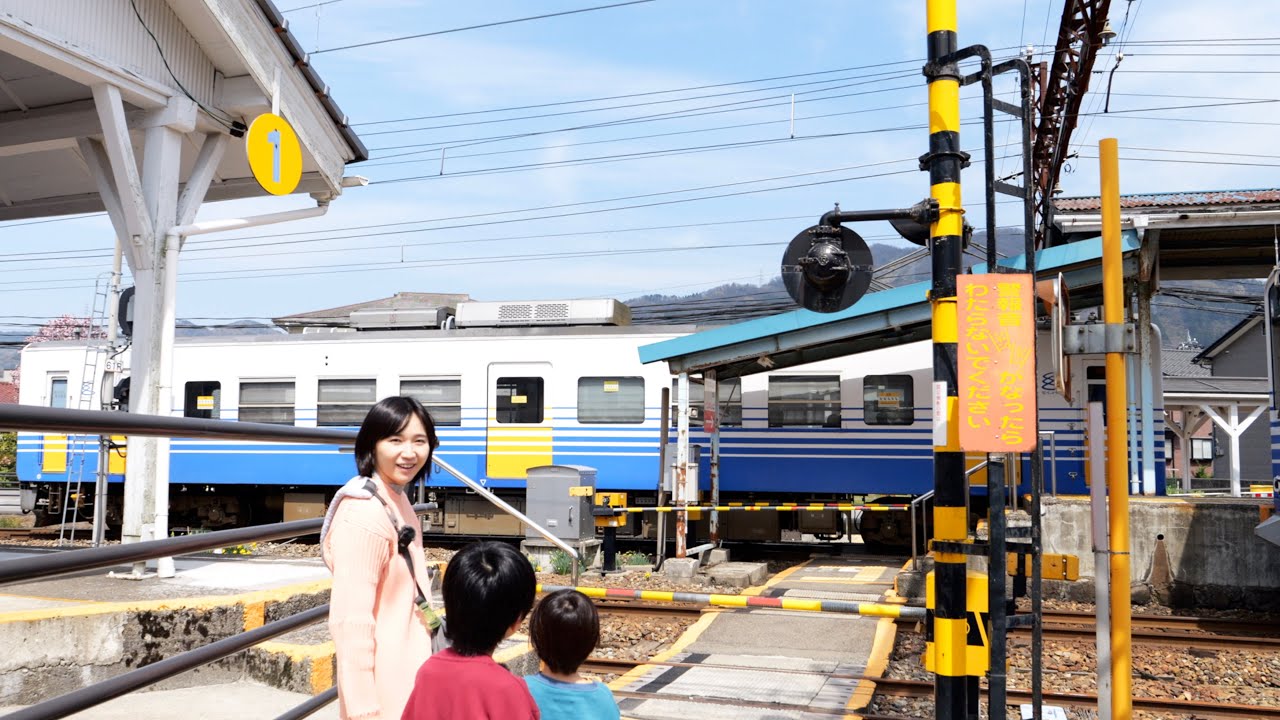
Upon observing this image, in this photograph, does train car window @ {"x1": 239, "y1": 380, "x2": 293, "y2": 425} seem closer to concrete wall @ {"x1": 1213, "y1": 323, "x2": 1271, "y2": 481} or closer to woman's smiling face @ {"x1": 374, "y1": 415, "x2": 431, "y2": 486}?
woman's smiling face @ {"x1": 374, "y1": 415, "x2": 431, "y2": 486}

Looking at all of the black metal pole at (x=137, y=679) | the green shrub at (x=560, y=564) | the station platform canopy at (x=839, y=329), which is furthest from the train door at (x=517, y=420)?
the black metal pole at (x=137, y=679)

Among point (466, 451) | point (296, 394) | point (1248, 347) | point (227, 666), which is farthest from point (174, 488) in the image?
point (1248, 347)

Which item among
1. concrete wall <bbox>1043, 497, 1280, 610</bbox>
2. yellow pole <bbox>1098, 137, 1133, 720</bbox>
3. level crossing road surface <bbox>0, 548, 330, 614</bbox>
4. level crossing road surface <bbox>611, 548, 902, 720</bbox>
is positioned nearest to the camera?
yellow pole <bbox>1098, 137, 1133, 720</bbox>

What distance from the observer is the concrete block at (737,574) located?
40.0 feet

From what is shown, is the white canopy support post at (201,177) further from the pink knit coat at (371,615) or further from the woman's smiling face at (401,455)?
the pink knit coat at (371,615)

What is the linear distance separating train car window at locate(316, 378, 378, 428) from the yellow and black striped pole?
13.6m

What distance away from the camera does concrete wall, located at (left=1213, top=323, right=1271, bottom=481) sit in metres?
43.2

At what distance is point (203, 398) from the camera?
59.1 ft

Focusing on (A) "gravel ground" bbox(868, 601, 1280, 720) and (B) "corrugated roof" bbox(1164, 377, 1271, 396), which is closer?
(A) "gravel ground" bbox(868, 601, 1280, 720)

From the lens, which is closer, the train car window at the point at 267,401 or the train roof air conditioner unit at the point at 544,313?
the train roof air conditioner unit at the point at 544,313

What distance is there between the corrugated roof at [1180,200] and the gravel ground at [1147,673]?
17.2 feet

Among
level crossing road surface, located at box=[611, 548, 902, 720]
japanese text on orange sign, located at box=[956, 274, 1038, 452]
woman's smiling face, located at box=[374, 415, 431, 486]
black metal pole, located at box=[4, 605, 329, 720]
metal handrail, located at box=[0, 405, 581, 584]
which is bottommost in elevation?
level crossing road surface, located at box=[611, 548, 902, 720]

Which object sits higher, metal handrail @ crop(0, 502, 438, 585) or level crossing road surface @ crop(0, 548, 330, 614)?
metal handrail @ crop(0, 502, 438, 585)

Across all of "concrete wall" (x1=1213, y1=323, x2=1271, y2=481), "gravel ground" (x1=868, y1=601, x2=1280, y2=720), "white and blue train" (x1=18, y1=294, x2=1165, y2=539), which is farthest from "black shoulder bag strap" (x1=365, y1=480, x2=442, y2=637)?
"concrete wall" (x1=1213, y1=323, x2=1271, y2=481)
